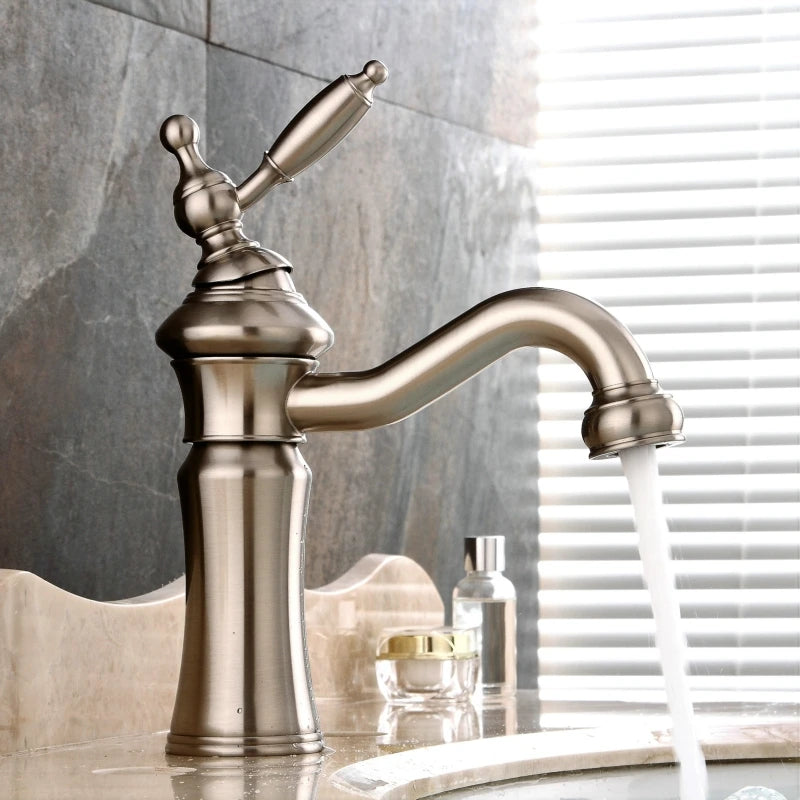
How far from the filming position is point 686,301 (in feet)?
4.35

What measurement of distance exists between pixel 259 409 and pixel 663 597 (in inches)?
8.3

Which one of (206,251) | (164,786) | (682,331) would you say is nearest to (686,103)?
(682,331)

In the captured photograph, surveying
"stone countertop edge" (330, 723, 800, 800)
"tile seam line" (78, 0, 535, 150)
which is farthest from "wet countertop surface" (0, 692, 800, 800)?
"tile seam line" (78, 0, 535, 150)

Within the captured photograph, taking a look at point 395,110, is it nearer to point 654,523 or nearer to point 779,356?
point 779,356

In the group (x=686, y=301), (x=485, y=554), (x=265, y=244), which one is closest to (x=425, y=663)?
(x=485, y=554)

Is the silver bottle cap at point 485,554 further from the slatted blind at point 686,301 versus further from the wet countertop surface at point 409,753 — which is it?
the slatted blind at point 686,301

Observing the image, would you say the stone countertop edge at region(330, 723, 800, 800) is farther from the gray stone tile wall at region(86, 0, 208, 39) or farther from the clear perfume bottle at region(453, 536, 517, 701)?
the gray stone tile wall at region(86, 0, 208, 39)

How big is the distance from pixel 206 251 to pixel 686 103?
850 mm

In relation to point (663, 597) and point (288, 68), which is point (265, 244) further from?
point (663, 597)

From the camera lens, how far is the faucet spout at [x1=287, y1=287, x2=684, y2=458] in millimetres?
530

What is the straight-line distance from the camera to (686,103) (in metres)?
1.34

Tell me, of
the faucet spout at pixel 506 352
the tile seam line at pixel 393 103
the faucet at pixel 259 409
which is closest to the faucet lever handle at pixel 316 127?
the faucet at pixel 259 409

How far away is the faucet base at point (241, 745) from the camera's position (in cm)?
58

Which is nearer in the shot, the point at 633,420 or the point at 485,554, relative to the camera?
the point at 633,420
